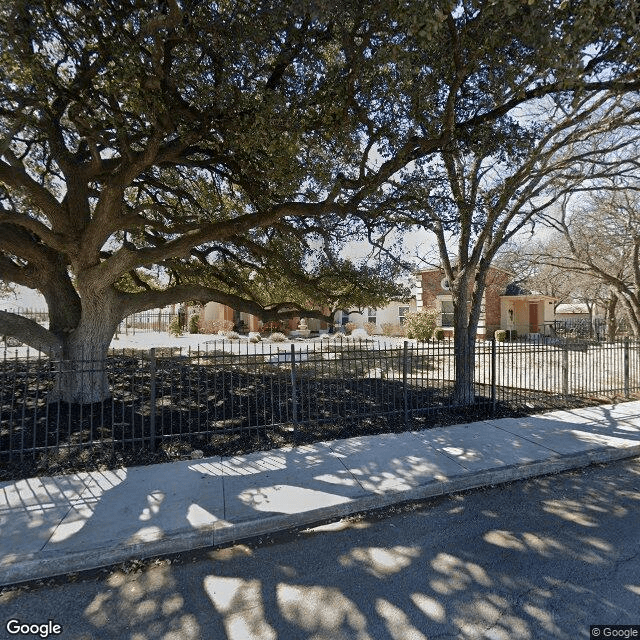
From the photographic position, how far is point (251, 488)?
458 cm

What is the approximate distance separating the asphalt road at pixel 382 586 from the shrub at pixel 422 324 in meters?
19.9

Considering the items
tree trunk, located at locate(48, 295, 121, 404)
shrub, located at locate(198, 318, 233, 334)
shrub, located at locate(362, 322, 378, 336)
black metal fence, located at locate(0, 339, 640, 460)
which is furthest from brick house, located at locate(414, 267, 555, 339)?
tree trunk, located at locate(48, 295, 121, 404)

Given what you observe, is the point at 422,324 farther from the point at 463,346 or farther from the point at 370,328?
the point at 463,346

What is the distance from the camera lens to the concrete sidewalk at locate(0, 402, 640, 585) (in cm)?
351

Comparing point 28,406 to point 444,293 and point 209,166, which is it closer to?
point 209,166

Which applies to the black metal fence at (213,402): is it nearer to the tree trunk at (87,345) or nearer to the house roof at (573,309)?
the tree trunk at (87,345)

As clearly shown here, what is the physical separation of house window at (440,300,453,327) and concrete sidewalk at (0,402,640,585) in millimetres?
18813

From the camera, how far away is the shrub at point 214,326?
2967 cm

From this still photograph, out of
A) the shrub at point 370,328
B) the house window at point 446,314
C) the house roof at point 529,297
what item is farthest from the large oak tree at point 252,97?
the shrub at point 370,328

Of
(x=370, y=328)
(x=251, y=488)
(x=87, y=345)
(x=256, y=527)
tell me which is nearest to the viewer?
(x=256, y=527)

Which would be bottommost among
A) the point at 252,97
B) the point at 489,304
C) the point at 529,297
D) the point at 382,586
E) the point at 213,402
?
the point at 382,586

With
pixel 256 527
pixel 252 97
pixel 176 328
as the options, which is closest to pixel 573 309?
pixel 176 328

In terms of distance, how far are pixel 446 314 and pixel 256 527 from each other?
2356 cm

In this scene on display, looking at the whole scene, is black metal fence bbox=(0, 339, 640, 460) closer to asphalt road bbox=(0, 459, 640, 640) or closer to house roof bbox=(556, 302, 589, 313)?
asphalt road bbox=(0, 459, 640, 640)
